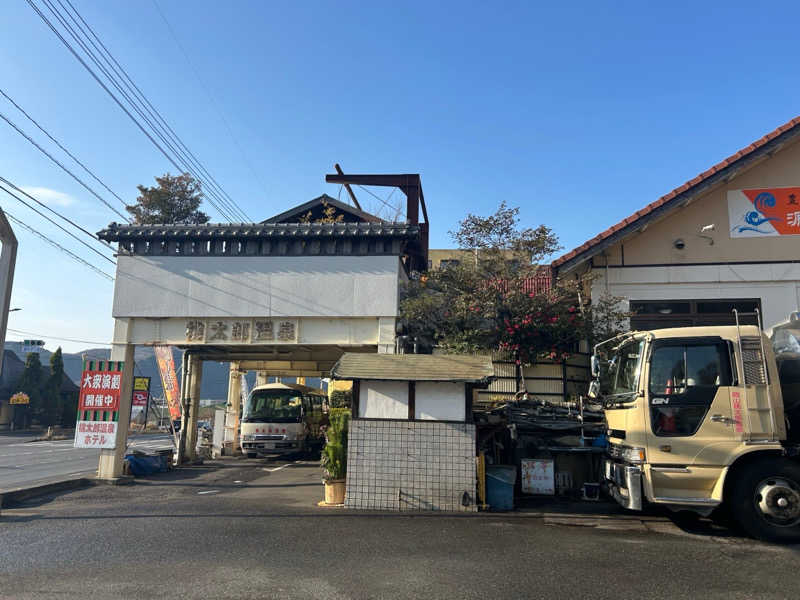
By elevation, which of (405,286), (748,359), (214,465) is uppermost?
(405,286)

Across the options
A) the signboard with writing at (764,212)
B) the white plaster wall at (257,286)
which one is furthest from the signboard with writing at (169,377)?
the signboard with writing at (764,212)

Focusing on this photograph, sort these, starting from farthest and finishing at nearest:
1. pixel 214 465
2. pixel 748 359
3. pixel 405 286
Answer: pixel 214 465
pixel 405 286
pixel 748 359

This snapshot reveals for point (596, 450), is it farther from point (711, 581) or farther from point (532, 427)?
point (711, 581)

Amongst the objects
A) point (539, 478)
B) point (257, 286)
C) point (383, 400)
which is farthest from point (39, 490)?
point (539, 478)

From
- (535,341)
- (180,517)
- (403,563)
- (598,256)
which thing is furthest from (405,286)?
(403,563)

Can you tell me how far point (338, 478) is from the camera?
10.1m

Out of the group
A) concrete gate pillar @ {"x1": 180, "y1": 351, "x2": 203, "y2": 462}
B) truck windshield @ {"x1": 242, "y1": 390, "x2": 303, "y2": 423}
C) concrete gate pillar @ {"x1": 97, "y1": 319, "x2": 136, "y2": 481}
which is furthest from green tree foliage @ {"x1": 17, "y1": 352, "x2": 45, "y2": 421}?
concrete gate pillar @ {"x1": 97, "y1": 319, "x2": 136, "y2": 481}

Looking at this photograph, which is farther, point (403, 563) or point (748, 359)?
point (748, 359)

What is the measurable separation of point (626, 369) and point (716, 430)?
1495 mm

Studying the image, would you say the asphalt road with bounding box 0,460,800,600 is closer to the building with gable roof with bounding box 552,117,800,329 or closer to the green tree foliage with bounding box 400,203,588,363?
the green tree foliage with bounding box 400,203,588,363

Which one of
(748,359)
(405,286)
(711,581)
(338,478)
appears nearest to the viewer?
(711,581)

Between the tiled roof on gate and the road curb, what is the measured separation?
1303 centimetres

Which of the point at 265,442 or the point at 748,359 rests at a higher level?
the point at 748,359

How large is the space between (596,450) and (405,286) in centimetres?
641
